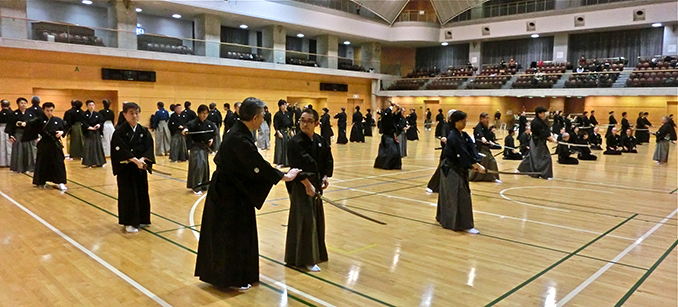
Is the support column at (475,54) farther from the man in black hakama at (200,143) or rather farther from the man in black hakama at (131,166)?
the man in black hakama at (131,166)

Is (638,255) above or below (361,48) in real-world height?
below

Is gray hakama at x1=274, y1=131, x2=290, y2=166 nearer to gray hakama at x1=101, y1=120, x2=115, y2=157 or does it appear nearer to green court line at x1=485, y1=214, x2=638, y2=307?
gray hakama at x1=101, y1=120, x2=115, y2=157

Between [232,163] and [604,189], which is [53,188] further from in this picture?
[604,189]

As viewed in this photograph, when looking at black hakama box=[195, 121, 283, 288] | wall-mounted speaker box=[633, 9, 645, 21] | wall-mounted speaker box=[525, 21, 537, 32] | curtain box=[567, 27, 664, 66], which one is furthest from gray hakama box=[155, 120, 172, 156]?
curtain box=[567, 27, 664, 66]

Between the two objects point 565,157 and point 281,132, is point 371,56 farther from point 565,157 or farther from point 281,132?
point 281,132

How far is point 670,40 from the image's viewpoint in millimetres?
29234

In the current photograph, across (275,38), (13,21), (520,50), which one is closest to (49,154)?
(13,21)

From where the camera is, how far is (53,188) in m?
9.25

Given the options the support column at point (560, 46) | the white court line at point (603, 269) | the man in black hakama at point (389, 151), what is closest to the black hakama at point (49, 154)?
the man in black hakama at point (389, 151)

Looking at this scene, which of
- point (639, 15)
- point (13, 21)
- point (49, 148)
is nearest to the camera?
point (49, 148)

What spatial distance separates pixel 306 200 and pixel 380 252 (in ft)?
4.34

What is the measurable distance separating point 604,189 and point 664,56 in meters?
24.4

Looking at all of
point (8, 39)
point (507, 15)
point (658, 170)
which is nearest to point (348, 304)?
point (658, 170)

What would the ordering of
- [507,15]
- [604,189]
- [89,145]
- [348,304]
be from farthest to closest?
[507,15] < [89,145] < [604,189] < [348,304]
